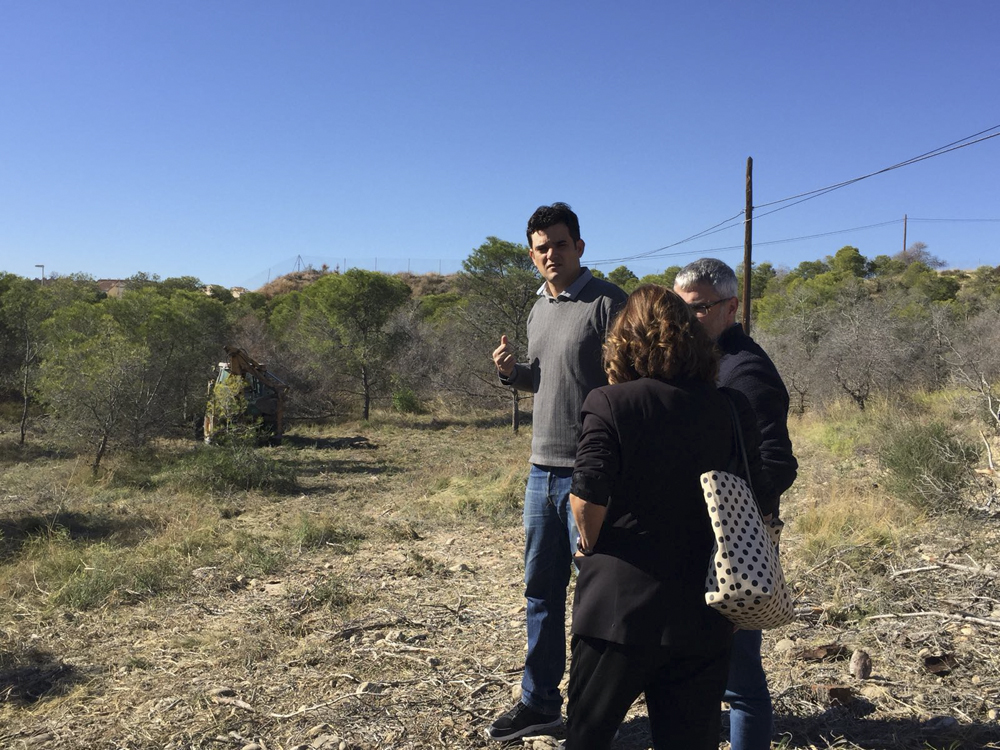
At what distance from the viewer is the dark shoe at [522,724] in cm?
272

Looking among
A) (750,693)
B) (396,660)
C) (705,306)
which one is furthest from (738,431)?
(396,660)

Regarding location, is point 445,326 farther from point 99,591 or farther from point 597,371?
point 597,371

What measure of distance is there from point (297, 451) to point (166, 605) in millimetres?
9398

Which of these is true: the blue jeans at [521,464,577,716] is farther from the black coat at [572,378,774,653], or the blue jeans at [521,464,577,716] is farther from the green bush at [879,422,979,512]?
the green bush at [879,422,979,512]

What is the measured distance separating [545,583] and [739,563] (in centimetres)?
115

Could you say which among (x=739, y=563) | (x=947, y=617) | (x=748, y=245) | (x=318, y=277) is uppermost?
(x=318, y=277)

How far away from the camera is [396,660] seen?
370 centimetres

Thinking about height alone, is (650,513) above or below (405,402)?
above

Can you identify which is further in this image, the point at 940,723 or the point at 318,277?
the point at 318,277

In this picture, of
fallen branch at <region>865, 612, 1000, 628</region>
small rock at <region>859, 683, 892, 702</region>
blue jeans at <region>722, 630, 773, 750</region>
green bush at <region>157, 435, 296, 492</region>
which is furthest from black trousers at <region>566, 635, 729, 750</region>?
green bush at <region>157, 435, 296, 492</region>

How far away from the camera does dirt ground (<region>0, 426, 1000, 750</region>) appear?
2.92m

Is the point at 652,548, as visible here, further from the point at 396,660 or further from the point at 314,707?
the point at 396,660

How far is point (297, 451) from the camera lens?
14195 mm

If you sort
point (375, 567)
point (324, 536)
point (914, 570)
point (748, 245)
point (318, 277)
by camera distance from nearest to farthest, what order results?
point (914, 570) → point (375, 567) → point (324, 536) → point (748, 245) → point (318, 277)
